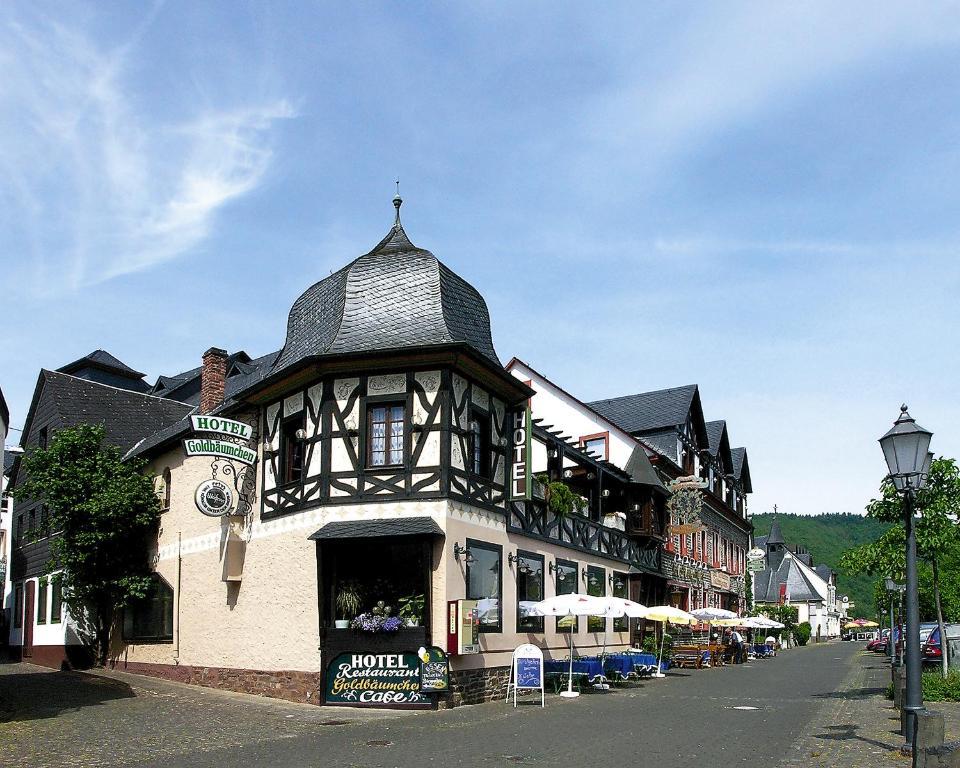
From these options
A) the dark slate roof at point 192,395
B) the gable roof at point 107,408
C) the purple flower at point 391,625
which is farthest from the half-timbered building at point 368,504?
the gable roof at point 107,408

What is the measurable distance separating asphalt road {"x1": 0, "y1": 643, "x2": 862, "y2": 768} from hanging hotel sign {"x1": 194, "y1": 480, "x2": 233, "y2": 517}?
12.2 feet

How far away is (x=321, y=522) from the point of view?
19469 mm

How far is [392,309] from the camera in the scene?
814 inches

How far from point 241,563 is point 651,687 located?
393 inches

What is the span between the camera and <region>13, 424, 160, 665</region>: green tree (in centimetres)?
2569

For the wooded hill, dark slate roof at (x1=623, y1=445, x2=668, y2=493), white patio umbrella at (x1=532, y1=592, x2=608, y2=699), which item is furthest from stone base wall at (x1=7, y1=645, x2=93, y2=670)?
the wooded hill

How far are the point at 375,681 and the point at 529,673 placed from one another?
2.95 meters

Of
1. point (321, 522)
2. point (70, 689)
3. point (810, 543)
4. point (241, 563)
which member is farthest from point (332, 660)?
point (810, 543)

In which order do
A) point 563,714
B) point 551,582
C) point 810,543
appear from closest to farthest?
point 563,714 < point 551,582 < point 810,543

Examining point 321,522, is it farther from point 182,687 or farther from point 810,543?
point 810,543

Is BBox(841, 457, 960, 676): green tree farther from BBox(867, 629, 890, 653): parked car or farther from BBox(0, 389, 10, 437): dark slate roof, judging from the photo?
BBox(867, 629, 890, 653): parked car

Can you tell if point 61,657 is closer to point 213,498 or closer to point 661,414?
point 213,498

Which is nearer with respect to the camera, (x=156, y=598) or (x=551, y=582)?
(x=551, y=582)

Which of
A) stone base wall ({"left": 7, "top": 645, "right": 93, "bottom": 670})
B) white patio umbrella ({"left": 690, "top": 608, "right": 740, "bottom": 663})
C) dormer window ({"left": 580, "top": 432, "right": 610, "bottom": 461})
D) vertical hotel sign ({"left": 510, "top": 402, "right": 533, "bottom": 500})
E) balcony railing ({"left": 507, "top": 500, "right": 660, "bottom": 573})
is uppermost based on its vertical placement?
dormer window ({"left": 580, "top": 432, "right": 610, "bottom": 461})
